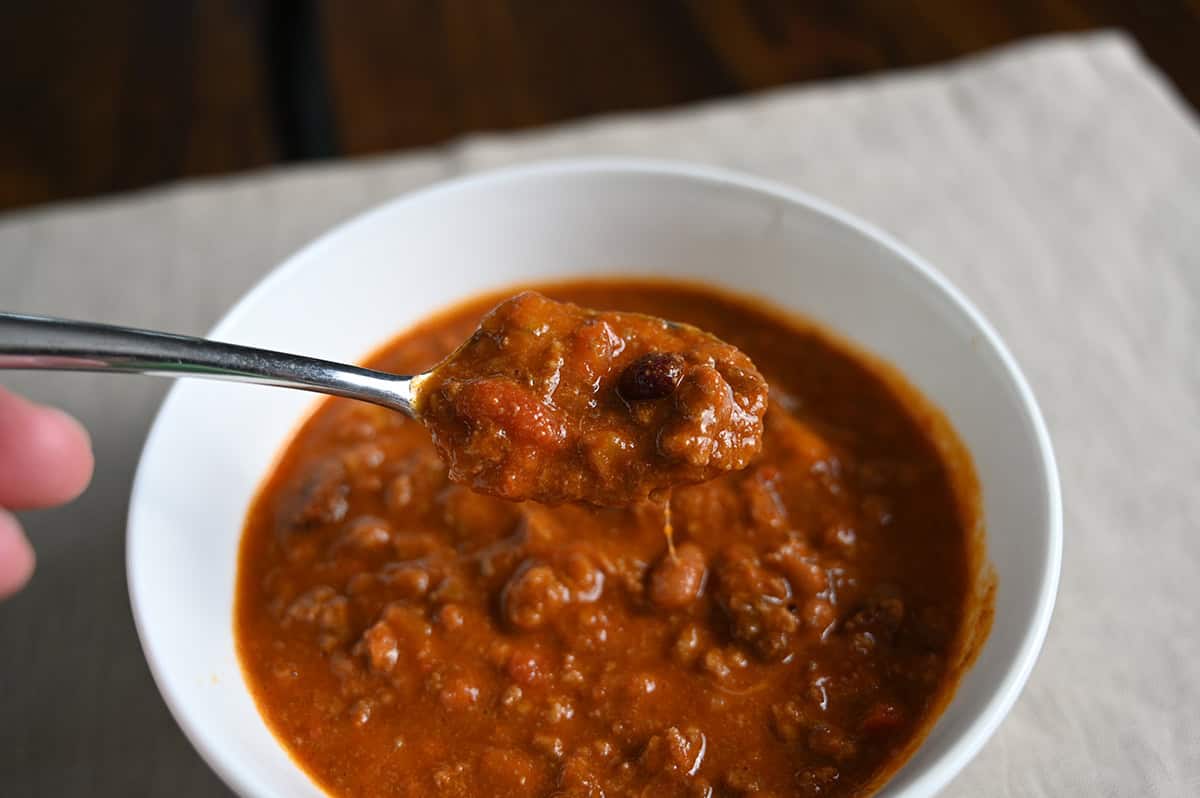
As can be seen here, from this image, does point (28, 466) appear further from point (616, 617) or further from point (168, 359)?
point (616, 617)

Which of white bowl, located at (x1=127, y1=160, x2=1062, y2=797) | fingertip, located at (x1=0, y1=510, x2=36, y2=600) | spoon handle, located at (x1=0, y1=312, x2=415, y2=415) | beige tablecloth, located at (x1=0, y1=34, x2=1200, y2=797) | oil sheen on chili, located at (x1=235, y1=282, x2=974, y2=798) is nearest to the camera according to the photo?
spoon handle, located at (x1=0, y1=312, x2=415, y2=415)

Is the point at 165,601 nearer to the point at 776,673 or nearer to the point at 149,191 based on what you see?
the point at 776,673

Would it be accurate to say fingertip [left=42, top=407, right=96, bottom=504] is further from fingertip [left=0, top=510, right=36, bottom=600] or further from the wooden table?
the wooden table

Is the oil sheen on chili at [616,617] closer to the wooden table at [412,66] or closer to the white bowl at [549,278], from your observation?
the white bowl at [549,278]

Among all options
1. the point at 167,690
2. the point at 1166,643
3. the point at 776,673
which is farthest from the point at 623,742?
the point at 1166,643

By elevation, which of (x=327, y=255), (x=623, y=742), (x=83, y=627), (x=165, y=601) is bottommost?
(x=83, y=627)

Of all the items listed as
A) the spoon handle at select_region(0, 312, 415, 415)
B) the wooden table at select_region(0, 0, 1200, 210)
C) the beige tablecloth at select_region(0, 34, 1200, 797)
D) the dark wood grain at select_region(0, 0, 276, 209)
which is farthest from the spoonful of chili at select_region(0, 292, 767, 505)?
the dark wood grain at select_region(0, 0, 276, 209)
